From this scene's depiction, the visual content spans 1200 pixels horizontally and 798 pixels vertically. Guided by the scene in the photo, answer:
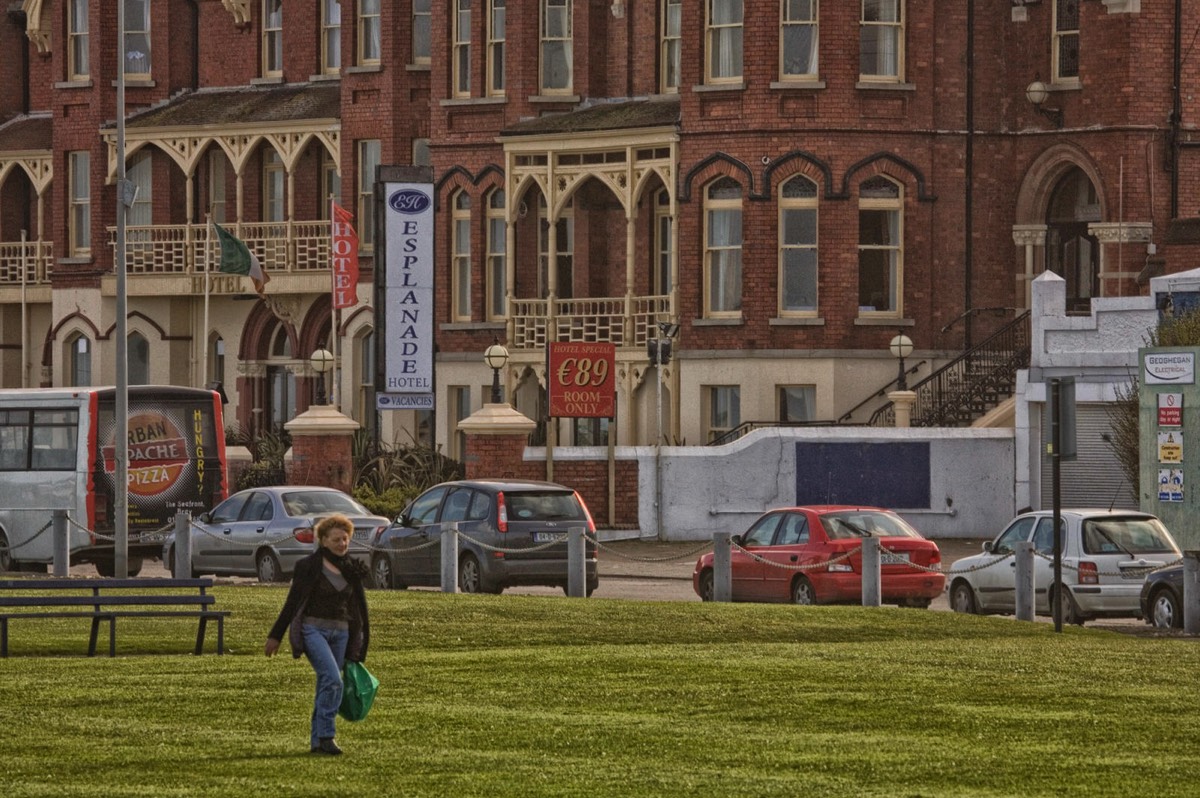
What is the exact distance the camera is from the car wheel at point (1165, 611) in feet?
89.8

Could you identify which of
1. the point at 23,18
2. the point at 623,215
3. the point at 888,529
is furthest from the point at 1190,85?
the point at 23,18

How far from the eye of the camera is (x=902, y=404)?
45.2 meters

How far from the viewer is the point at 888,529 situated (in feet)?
101

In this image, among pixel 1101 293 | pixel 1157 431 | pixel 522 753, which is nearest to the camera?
pixel 522 753

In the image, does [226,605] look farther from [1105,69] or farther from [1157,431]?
[1105,69]

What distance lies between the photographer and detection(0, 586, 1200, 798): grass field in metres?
16.0

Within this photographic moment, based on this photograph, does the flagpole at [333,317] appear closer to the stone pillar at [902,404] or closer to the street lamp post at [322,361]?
the street lamp post at [322,361]

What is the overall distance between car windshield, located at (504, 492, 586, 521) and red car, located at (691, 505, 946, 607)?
185 centimetres

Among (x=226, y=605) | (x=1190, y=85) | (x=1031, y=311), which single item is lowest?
(x=226, y=605)

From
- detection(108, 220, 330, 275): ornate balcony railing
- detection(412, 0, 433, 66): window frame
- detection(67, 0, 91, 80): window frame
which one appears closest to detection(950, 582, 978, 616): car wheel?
detection(412, 0, 433, 66): window frame

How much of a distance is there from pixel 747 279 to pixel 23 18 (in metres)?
24.6

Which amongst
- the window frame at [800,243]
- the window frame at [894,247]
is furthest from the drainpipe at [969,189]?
the window frame at [800,243]

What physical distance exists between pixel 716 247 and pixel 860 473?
21.6 feet

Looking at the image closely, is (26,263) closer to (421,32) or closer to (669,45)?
(421,32)
